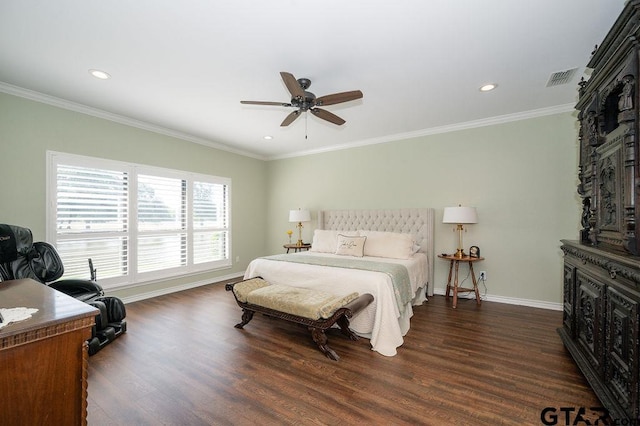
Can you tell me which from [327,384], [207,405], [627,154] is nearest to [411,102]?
[627,154]

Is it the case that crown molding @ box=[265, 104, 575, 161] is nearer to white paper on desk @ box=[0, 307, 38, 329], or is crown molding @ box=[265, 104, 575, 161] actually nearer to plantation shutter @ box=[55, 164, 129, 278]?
plantation shutter @ box=[55, 164, 129, 278]

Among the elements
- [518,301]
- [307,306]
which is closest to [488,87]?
[518,301]

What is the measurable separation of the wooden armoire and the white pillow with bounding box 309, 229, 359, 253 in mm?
2980

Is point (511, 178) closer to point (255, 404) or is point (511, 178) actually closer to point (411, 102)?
point (411, 102)

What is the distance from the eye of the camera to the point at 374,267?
10.6 ft

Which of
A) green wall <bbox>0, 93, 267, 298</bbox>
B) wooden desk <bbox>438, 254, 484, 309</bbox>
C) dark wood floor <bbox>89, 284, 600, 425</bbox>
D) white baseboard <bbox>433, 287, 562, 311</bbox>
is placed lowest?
dark wood floor <bbox>89, 284, 600, 425</bbox>

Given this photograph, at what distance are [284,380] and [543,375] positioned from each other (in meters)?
2.10

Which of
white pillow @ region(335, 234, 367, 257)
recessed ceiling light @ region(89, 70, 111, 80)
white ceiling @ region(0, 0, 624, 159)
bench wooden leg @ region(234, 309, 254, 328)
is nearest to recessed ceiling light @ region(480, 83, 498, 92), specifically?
white ceiling @ region(0, 0, 624, 159)

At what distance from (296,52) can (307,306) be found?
7.73 feet

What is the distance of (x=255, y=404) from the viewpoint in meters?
1.93

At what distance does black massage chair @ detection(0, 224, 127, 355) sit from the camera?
102 inches

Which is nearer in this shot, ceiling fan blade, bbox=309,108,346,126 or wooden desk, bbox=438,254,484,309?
ceiling fan blade, bbox=309,108,346,126

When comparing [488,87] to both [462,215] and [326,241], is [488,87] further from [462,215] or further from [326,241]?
[326,241]

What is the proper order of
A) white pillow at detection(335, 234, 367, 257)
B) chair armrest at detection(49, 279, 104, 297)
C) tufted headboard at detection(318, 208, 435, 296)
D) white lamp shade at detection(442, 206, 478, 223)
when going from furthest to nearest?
tufted headboard at detection(318, 208, 435, 296) → white pillow at detection(335, 234, 367, 257) → white lamp shade at detection(442, 206, 478, 223) → chair armrest at detection(49, 279, 104, 297)
